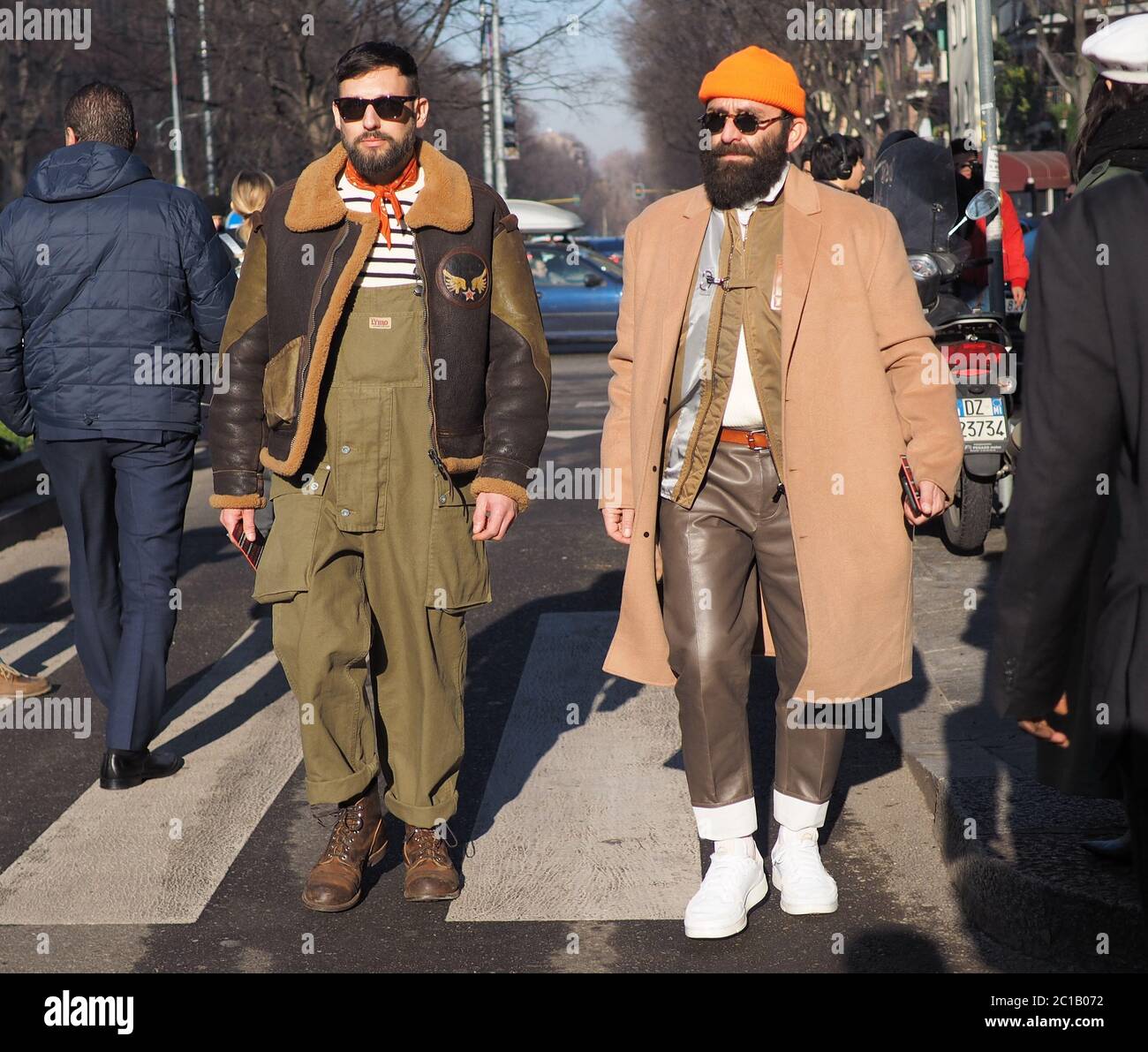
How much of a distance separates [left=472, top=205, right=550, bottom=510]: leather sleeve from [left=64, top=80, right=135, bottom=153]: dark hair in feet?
5.53

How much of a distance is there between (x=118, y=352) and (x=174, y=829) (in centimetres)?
150

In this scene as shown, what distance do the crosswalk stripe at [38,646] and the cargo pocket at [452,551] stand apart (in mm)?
3144

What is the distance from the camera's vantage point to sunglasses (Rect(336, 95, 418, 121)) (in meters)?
4.09

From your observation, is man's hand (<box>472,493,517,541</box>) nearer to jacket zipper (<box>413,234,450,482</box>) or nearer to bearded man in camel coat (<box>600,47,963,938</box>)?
jacket zipper (<box>413,234,450,482</box>)

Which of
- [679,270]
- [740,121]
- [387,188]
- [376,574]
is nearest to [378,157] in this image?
[387,188]

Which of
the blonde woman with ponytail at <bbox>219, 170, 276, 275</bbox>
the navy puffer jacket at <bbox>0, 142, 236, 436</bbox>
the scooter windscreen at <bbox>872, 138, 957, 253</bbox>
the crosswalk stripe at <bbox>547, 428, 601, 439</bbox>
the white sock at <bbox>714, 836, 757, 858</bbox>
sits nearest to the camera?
the white sock at <bbox>714, 836, 757, 858</bbox>

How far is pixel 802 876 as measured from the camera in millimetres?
4109

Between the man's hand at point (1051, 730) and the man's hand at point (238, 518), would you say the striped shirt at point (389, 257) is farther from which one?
the man's hand at point (1051, 730)

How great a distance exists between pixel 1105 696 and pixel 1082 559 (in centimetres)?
21

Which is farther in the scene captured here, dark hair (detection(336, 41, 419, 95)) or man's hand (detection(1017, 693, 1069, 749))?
dark hair (detection(336, 41, 419, 95))

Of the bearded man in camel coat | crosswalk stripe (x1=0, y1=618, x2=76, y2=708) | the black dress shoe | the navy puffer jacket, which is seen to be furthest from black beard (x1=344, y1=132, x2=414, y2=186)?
crosswalk stripe (x1=0, y1=618, x2=76, y2=708)

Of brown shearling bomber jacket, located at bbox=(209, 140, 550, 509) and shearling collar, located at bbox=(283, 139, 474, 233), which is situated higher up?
shearling collar, located at bbox=(283, 139, 474, 233)

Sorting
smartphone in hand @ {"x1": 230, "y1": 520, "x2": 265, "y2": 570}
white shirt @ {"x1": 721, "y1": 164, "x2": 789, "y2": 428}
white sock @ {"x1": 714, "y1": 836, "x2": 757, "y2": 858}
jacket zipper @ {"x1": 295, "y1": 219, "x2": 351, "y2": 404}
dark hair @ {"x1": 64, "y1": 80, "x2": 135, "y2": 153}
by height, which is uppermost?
dark hair @ {"x1": 64, "y1": 80, "x2": 135, "y2": 153}
